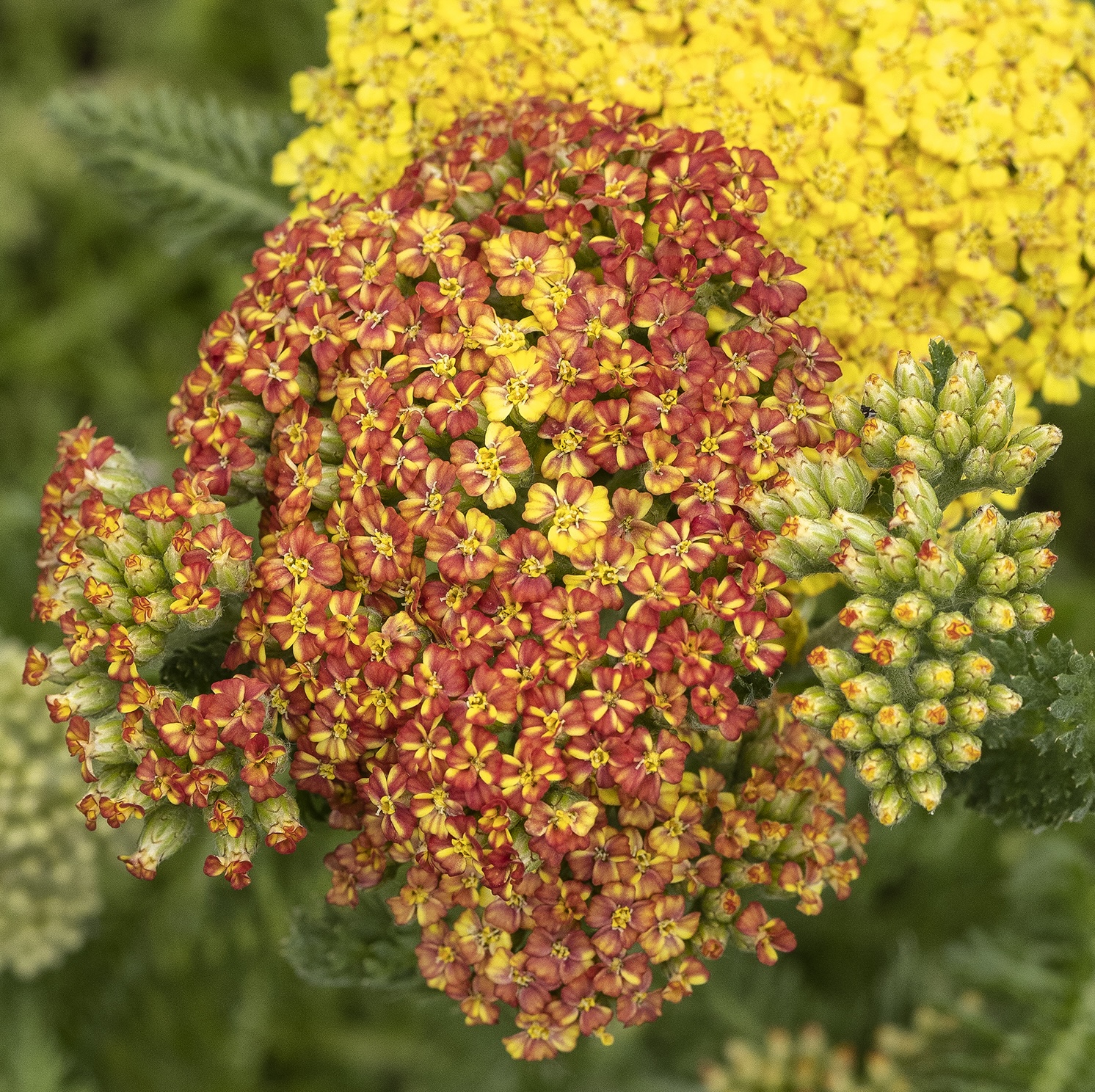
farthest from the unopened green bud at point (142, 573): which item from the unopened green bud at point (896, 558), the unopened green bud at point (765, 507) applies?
the unopened green bud at point (896, 558)

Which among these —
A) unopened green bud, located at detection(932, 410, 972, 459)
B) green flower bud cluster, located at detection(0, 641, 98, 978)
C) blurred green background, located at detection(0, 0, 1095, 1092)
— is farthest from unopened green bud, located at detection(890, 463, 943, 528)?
green flower bud cluster, located at detection(0, 641, 98, 978)

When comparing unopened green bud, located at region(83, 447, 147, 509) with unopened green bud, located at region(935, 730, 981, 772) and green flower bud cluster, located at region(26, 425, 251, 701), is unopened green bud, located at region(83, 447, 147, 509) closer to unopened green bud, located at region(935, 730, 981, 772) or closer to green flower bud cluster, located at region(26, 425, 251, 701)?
green flower bud cluster, located at region(26, 425, 251, 701)

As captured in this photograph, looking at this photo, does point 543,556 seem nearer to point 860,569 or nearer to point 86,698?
point 860,569

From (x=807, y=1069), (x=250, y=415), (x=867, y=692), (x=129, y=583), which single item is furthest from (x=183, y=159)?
(x=807, y=1069)

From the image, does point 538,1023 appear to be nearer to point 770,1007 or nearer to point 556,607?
point 556,607

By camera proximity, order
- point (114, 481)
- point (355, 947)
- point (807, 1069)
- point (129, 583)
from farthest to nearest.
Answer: point (807, 1069) → point (355, 947) → point (114, 481) → point (129, 583)

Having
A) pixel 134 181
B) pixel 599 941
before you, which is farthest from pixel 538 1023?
pixel 134 181
